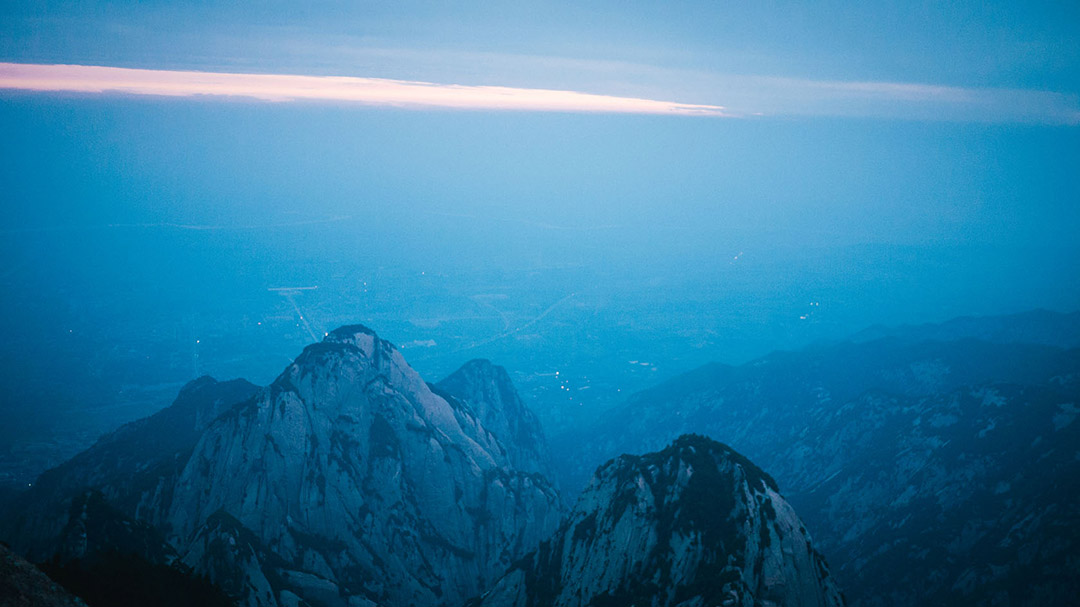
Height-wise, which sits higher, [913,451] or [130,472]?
[913,451]

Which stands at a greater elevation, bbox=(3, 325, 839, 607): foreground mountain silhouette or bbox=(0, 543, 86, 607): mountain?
bbox=(0, 543, 86, 607): mountain

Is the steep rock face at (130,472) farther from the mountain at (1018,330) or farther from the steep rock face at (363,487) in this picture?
the mountain at (1018,330)

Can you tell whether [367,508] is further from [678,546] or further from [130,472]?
[678,546]

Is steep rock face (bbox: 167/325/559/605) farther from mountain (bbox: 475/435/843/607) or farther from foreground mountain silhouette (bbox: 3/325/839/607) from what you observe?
mountain (bbox: 475/435/843/607)

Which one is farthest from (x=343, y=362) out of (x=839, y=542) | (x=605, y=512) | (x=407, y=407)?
(x=839, y=542)

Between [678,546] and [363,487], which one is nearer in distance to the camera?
[678,546]

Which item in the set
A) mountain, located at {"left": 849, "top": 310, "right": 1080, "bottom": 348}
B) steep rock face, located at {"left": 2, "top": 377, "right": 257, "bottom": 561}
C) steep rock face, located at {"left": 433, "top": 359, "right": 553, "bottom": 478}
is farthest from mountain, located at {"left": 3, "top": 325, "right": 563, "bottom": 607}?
mountain, located at {"left": 849, "top": 310, "right": 1080, "bottom": 348}

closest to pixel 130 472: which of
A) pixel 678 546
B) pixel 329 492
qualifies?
pixel 329 492
